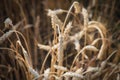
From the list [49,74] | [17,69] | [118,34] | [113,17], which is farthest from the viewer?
[113,17]

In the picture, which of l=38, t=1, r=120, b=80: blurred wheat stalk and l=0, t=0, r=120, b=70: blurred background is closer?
l=38, t=1, r=120, b=80: blurred wheat stalk

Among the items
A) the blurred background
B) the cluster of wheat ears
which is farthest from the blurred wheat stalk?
the blurred background

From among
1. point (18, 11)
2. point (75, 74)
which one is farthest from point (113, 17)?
point (75, 74)

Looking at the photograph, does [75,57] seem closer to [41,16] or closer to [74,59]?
[74,59]

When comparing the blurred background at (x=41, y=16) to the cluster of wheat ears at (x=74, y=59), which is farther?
the blurred background at (x=41, y=16)

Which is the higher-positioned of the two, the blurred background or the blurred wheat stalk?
the blurred background

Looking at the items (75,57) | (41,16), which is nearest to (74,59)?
(75,57)

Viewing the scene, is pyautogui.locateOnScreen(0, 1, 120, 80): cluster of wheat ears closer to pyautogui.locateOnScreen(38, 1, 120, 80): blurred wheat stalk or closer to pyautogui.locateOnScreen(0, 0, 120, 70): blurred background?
A: pyautogui.locateOnScreen(38, 1, 120, 80): blurred wheat stalk

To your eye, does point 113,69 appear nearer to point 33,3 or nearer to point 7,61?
point 7,61

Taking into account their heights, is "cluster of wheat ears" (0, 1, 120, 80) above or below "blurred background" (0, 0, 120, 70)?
below

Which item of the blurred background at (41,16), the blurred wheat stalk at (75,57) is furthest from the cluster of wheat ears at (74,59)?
the blurred background at (41,16)

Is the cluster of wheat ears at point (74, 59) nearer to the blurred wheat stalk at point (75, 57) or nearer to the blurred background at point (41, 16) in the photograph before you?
the blurred wheat stalk at point (75, 57)
